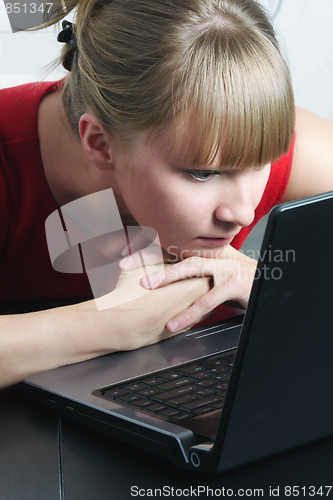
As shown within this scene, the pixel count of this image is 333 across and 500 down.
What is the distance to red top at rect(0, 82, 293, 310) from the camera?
1020mm

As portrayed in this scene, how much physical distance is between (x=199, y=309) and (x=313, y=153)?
0.43m

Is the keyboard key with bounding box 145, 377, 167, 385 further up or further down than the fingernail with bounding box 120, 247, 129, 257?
further up

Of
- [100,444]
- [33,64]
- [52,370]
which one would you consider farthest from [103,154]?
[33,64]

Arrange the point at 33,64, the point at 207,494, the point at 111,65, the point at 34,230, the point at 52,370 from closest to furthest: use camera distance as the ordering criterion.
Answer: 1. the point at 207,494
2. the point at 52,370
3. the point at 111,65
4. the point at 34,230
5. the point at 33,64

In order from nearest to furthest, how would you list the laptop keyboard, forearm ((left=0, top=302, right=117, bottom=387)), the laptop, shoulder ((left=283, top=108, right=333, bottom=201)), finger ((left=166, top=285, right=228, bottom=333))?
the laptop → the laptop keyboard → forearm ((left=0, top=302, right=117, bottom=387)) → finger ((left=166, top=285, right=228, bottom=333)) → shoulder ((left=283, top=108, right=333, bottom=201))

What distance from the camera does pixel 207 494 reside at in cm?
48

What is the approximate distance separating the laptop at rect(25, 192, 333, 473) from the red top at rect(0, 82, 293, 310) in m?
0.43

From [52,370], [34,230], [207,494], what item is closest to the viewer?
[207,494]

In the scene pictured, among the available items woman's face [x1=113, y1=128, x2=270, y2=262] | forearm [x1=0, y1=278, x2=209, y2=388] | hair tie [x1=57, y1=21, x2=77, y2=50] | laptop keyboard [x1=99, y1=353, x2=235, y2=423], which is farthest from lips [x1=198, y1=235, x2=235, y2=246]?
hair tie [x1=57, y1=21, x2=77, y2=50]

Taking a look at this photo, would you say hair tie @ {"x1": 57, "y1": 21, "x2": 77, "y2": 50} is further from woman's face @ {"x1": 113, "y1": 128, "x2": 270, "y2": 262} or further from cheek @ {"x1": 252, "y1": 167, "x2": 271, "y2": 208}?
cheek @ {"x1": 252, "y1": 167, "x2": 271, "y2": 208}

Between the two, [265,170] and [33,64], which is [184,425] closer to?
[265,170]

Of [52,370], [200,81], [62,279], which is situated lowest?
[62,279]

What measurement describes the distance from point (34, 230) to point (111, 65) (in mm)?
361

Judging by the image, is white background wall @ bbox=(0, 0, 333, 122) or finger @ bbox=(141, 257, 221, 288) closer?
finger @ bbox=(141, 257, 221, 288)
